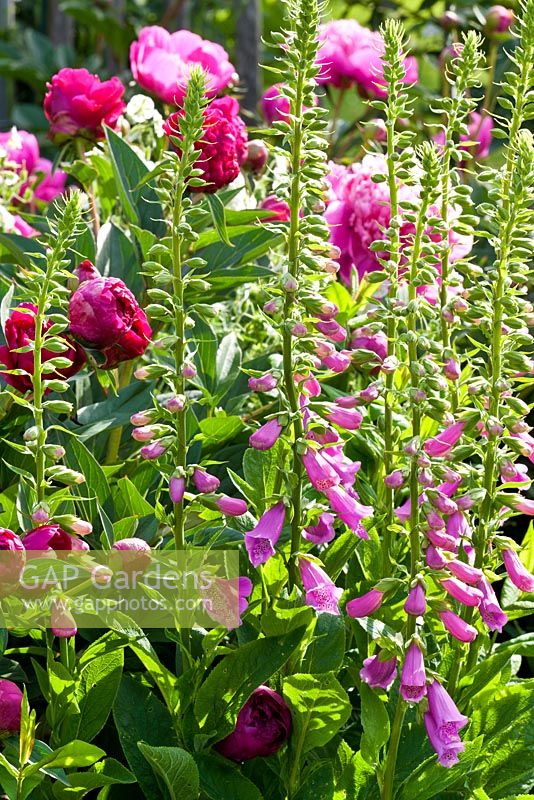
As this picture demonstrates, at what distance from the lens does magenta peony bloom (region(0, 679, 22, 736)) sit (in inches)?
40.5

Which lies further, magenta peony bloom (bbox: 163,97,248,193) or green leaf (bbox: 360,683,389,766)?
magenta peony bloom (bbox: 163,97,248,193)

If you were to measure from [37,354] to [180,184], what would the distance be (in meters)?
0.20

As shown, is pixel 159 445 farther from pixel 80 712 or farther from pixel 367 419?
pixel 367 419

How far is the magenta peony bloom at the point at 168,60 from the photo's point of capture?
6.07ft

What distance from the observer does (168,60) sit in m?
1.85

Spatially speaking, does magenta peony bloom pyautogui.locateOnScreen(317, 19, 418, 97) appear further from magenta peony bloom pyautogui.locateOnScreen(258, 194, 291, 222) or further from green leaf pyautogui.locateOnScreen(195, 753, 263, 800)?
green leaf pyautogui.locateOnScreen(195, 753, 263, 800)

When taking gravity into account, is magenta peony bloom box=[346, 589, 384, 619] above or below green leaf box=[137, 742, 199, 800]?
above

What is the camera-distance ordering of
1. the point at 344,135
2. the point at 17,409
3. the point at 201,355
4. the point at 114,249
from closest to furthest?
the point at 17,409
the point at 201,355
the point at 114,249
the point at 344,135

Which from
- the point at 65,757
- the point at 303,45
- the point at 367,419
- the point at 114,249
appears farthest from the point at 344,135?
the point at 65,757

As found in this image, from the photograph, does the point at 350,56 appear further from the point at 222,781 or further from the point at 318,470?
the point at 222,781

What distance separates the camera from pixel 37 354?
1.01 metres

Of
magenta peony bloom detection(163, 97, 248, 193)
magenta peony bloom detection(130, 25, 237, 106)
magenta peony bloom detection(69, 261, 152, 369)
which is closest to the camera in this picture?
magenta peony bloom detection(69, 261, 152, 369)

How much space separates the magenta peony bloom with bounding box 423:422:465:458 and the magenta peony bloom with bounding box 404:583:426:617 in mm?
125

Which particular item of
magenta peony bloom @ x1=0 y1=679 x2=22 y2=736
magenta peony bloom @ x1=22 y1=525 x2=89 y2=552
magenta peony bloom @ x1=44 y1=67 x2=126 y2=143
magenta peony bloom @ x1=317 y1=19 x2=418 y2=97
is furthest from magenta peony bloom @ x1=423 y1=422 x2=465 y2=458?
magenta peony bloom @ x1=317 y1=19 x2=418 y2=97
